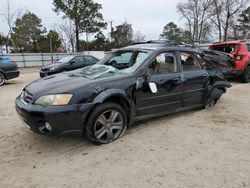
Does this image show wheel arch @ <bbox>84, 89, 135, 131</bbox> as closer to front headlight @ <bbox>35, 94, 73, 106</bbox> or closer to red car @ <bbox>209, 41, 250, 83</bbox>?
front headlight @ <bbox>35, 94, 73, 106</bbox>

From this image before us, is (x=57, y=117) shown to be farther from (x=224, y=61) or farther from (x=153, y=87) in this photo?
(x=224, y=61)

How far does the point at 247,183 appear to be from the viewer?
2.68 m

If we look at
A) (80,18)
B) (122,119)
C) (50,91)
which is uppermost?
(80,18)

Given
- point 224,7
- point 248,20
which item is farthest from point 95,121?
point 248,20

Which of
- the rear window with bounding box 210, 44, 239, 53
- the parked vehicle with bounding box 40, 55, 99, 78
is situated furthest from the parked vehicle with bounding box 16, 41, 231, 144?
the parked vehicle with bounding box 40, 55, 99, 78

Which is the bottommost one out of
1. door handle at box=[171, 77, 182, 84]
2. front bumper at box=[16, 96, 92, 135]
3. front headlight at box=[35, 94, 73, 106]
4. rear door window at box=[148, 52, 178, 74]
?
front bumper at box=[16, 96, 92, 135]

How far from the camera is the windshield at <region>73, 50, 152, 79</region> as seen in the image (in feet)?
13.5

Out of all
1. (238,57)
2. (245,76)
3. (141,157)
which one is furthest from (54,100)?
(245,76)

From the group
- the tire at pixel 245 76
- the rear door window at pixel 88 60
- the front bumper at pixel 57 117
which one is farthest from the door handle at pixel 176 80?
the rear door window at pixel 88 60

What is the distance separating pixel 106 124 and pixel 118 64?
4.61 feet

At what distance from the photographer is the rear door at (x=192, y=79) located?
4766mm

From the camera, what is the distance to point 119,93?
12.3ft

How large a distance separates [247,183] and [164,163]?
968mm

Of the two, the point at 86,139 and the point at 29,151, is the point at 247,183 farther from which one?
the point at 29,151
